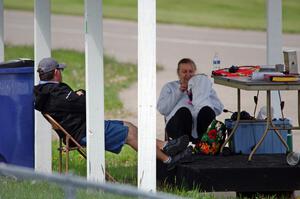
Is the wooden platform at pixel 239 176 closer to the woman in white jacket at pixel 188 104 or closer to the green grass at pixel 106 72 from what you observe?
the woman in white jacket at pixel 188 104

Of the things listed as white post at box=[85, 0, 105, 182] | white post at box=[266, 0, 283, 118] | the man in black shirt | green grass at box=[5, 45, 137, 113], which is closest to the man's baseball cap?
the man in black shirt

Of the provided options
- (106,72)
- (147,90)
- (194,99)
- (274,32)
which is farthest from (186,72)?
(106,72)

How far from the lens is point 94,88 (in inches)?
399

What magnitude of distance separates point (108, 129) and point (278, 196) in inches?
61.4

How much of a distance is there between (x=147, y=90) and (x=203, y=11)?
72.2 ft

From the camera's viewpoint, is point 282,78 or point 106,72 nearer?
point 282,78

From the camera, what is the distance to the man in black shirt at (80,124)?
1056 centimetres

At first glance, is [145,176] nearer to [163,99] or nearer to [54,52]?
[163,99]

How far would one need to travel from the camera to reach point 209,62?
21.5 m

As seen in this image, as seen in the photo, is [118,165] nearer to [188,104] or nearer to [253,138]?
[188,104]

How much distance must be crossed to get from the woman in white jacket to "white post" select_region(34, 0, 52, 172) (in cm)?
113

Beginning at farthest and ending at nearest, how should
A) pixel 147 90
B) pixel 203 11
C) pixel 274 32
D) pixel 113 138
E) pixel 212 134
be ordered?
pixel 203 11
pixel 274 32
pixel 212 134
pixel 113 138
pixel 147 90

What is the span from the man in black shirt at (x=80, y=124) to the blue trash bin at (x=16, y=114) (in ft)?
2.06

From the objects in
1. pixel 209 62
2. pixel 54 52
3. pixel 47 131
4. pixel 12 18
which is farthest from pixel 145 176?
pixel 12 18
